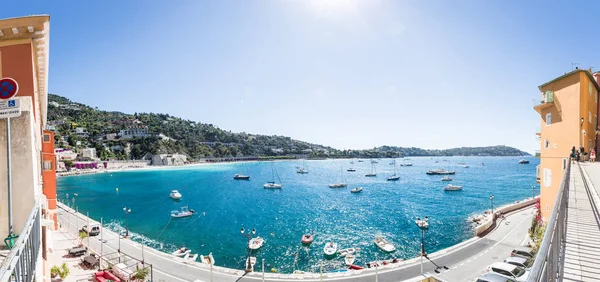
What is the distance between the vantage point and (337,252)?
87.7 feet

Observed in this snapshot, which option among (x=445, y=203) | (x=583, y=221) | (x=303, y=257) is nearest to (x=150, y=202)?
(x=303, y=257)

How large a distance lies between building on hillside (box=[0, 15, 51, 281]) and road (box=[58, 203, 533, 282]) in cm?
1232

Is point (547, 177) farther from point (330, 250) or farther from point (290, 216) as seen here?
point (290, 216)

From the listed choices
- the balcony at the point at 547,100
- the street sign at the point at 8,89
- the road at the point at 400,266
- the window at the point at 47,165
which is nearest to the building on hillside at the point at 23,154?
the street sign at the point at 8,89

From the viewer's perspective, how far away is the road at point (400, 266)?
59.0 ft

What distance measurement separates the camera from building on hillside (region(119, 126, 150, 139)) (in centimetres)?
14150

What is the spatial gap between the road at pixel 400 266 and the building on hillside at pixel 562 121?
540 cm

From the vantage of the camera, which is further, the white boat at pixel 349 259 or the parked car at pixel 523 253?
the white boat at pixel 349 259

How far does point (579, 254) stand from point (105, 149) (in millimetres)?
145481

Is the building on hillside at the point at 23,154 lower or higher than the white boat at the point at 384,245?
higher

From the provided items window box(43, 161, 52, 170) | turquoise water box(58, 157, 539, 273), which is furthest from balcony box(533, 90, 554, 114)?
window box(43, 161, 52, 170)

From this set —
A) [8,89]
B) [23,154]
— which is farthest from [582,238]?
[8,89]

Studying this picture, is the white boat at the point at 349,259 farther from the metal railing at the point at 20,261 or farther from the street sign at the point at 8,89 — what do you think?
the street sign at the point at 8,89

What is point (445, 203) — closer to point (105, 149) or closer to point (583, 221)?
point (583, 221)
